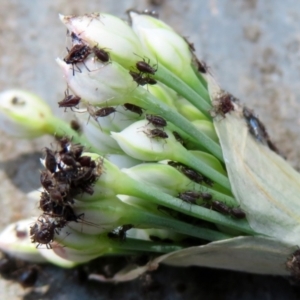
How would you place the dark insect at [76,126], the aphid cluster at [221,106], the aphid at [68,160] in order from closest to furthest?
the aphid at [68,160], the aphid cluster at [221,106], the dark insect at [76,126]

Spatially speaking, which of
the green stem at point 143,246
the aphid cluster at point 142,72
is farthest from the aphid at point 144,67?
the green stem at point 143,246

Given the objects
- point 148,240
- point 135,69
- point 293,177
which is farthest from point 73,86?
point 293,177

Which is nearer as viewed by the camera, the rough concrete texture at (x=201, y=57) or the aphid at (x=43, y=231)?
→ the aphid at (x=43, y=231)

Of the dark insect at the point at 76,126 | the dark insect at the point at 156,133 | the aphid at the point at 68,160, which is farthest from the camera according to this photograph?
the dark insect at the point at 76,126

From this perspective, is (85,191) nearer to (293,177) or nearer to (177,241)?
(177,241)

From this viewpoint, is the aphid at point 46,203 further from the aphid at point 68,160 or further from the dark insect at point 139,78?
the dark insect at point 139,78

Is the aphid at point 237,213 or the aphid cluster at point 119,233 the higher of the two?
the aphid at point 237,213

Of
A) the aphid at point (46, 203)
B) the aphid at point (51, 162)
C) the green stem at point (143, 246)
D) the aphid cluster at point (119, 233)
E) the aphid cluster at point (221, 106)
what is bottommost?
the green stem at point (143, 246)
